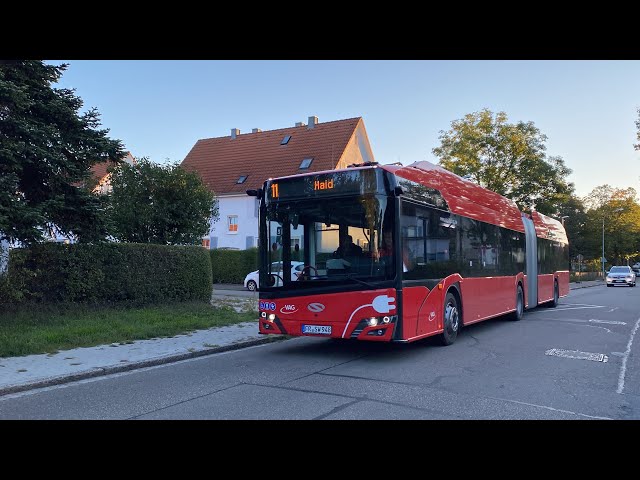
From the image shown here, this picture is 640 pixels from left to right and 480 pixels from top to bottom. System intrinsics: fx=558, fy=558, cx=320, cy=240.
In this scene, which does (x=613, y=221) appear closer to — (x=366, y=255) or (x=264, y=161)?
(x=264, y=161)

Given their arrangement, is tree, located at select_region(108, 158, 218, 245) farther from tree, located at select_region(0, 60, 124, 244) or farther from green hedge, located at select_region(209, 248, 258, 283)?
green hedge, located at select_region(209, 248, 258, 283)

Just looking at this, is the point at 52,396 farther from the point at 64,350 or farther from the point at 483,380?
the point at 483,380

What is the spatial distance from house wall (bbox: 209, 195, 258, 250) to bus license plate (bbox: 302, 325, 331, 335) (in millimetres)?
31943

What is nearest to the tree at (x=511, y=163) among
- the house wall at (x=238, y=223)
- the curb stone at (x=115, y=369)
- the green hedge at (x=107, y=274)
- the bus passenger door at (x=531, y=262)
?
the house wall at (x=238, y=223)

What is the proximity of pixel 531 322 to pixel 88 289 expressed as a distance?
11614 mm

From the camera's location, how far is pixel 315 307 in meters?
9.16

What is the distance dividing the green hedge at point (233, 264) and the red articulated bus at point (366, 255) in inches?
849

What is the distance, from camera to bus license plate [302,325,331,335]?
905 centimetres

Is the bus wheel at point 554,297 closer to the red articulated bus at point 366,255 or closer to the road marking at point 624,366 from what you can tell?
the road marking at point 624,366

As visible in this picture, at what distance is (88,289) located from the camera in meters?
13.7

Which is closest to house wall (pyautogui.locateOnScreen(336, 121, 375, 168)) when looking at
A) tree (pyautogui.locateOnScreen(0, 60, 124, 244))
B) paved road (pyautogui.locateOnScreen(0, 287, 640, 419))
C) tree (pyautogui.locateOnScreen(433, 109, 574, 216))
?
tree (pyautogui.locateOnScreen(433, 109, 574, 216))

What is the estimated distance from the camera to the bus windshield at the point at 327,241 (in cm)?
875

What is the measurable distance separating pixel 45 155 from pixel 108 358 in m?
5.22
